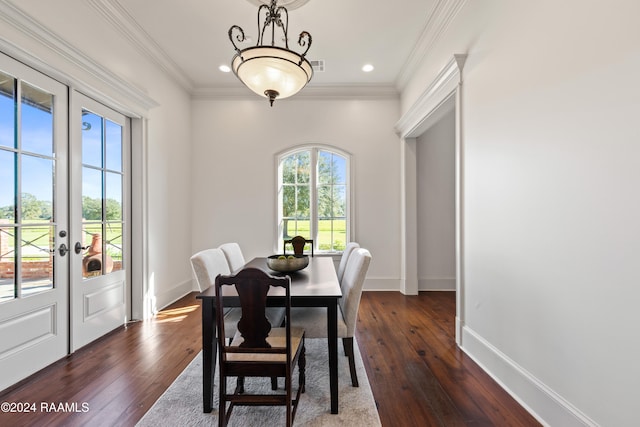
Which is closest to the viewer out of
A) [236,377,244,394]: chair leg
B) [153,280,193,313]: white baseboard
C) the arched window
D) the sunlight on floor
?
[236,377,244,394]: chair leg

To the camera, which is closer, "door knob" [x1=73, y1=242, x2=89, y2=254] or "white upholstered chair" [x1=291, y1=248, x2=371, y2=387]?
"white upholstered chair" [x1=291, y1=248, x2=371, y2=387]

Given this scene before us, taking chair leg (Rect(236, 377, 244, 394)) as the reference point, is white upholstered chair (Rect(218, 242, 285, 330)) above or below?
above

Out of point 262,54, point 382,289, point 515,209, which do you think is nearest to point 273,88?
point 262,54

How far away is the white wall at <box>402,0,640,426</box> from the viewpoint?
1275 mm

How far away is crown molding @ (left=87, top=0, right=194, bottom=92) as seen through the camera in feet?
9.00

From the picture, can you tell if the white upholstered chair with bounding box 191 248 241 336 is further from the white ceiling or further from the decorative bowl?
the white ceiling

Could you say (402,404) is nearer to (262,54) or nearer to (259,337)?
(259,337)

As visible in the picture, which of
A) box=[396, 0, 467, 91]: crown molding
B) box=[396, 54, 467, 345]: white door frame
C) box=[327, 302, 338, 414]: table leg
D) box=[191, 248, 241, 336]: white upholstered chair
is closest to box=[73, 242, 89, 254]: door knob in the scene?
box=[191, 248, 241, 336]: white upholstered chair

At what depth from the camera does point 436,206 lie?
4.68 metres

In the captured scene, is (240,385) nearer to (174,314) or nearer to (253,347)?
(253,347)

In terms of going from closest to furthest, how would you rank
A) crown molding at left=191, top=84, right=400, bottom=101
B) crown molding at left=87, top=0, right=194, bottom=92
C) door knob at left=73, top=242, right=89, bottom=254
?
door knob at left=73, top=242, right=89, bottom=254
crown molding at left=87, top=0, right=194, bottom=92
crown molding at left=191, top=84, right=400, bottom=101

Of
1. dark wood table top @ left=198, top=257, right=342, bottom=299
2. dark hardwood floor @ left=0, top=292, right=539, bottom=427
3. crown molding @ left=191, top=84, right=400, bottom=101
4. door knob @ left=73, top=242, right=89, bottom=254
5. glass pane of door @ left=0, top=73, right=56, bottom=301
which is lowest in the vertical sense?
dark hardwood floor @ left=0, top=292, right=539, bottom=427

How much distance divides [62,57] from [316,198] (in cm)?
328

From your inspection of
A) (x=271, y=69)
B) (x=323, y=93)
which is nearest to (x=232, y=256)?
(x=271, y=69)
